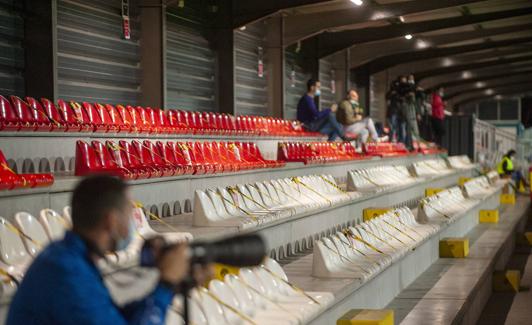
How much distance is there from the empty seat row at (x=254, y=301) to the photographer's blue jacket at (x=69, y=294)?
1316 mm

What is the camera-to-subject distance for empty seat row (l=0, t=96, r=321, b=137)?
6.55m

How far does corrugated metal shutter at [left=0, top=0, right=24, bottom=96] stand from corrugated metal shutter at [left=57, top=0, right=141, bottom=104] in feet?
2.89

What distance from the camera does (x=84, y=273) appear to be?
221 cm

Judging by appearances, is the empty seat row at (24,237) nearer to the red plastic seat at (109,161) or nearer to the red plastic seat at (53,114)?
the red plastic seat at (109,161)

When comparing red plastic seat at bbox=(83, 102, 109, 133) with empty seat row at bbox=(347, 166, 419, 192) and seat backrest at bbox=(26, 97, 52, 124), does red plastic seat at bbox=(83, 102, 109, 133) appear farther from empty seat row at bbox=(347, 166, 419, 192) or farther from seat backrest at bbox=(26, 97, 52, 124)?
empty seat row at bbox=(347, 166, 419, 192)

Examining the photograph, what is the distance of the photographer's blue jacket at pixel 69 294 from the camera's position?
2199mm

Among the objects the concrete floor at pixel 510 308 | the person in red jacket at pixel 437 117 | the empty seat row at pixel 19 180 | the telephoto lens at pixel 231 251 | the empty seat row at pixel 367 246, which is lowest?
the concrete floor at pixel 510 308

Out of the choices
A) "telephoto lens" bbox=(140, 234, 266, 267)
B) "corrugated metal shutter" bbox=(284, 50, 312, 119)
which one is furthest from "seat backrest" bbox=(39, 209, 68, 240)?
"corrugated metal shutter" bbox=(284, 50, 312, 119)

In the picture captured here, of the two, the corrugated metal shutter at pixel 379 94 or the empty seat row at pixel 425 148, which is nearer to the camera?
the empty seat row at pixel 425 148

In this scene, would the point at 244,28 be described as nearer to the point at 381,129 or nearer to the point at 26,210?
the point at 381,129

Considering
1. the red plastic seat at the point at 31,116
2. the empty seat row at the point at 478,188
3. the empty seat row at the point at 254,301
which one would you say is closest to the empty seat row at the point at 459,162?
the empty seat row at the point at 478,188

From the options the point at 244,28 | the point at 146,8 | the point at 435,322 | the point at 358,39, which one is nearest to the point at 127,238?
the point at 435,322

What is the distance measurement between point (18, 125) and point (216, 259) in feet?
14.7

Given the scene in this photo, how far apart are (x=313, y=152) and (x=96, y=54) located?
8.72 feet
